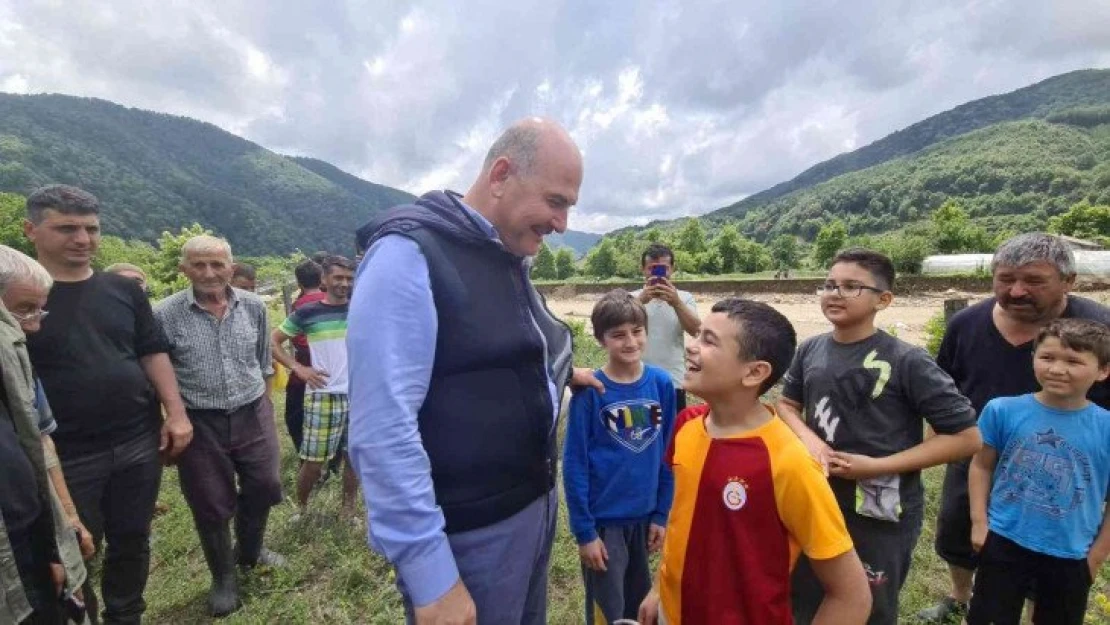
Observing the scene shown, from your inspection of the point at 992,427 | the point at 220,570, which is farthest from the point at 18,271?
the point at 992,427

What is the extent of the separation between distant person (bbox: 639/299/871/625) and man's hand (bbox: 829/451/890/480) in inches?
23.0

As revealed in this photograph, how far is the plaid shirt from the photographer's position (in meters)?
3.23

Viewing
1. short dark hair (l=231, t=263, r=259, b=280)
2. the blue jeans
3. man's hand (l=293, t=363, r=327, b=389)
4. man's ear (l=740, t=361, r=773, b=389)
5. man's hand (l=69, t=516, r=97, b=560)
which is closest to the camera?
the blue jeans

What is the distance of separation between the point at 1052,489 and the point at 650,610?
5.80ft

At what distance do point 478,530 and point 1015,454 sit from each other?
7.64 feet

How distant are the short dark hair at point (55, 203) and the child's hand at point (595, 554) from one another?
2.80 m

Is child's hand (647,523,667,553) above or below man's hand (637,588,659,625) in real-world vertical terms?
below

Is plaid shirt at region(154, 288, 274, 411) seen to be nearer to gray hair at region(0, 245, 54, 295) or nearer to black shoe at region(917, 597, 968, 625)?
gray hair at region(0, 245, 54, 295)

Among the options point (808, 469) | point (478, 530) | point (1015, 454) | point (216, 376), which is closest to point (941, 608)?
point (1015, 454)

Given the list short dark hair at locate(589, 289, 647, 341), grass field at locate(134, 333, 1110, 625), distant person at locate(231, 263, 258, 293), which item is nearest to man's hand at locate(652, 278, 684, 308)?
short dark hair at locate(589, 289, 647, 341)

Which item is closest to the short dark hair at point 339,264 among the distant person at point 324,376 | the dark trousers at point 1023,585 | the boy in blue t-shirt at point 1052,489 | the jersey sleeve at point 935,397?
the distant person at point 324,376

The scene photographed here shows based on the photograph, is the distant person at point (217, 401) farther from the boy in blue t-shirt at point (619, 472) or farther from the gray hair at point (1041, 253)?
the gray hair at point (1041, 253)

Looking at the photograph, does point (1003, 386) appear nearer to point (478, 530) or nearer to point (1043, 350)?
point (1043, 350)

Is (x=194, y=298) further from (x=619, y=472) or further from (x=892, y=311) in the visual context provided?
(x=892, y=311)
